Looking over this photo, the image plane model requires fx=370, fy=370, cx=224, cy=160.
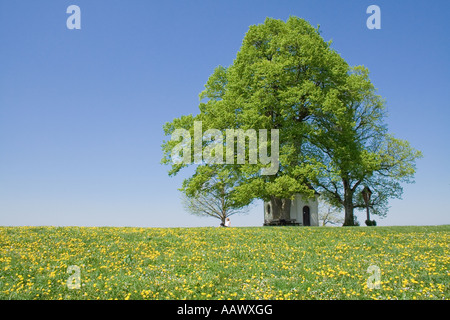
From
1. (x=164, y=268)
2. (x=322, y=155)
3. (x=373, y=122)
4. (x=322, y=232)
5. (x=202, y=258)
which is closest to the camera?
(x=164, y=268)

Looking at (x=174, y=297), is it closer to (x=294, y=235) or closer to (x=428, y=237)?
(x=294, y=235)

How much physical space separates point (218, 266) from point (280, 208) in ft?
61.6

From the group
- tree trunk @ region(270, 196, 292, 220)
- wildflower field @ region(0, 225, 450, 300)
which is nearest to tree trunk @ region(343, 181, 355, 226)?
tree trunk @ region(270, 196, 292, 220)

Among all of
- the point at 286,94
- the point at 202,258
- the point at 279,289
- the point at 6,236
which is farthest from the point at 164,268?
the point at 286,94

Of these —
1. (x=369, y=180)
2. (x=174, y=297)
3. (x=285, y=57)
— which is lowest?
(x=174, y=297)

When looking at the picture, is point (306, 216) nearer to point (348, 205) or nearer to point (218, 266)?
point (348, 205)

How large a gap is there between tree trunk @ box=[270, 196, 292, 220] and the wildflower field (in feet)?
37.1

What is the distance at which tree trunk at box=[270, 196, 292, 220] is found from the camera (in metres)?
30.2

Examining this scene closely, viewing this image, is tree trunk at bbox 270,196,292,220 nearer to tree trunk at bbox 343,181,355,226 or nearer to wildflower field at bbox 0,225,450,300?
tree trunk at bbox 343,181,355,226

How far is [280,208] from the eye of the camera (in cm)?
3052

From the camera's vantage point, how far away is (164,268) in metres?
12.3

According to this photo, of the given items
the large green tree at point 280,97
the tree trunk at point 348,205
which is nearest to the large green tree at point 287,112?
the large green tree at point 280,97

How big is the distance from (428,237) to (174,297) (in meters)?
15.8

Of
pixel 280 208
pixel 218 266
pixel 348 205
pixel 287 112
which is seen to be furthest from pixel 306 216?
pixel 218 266
